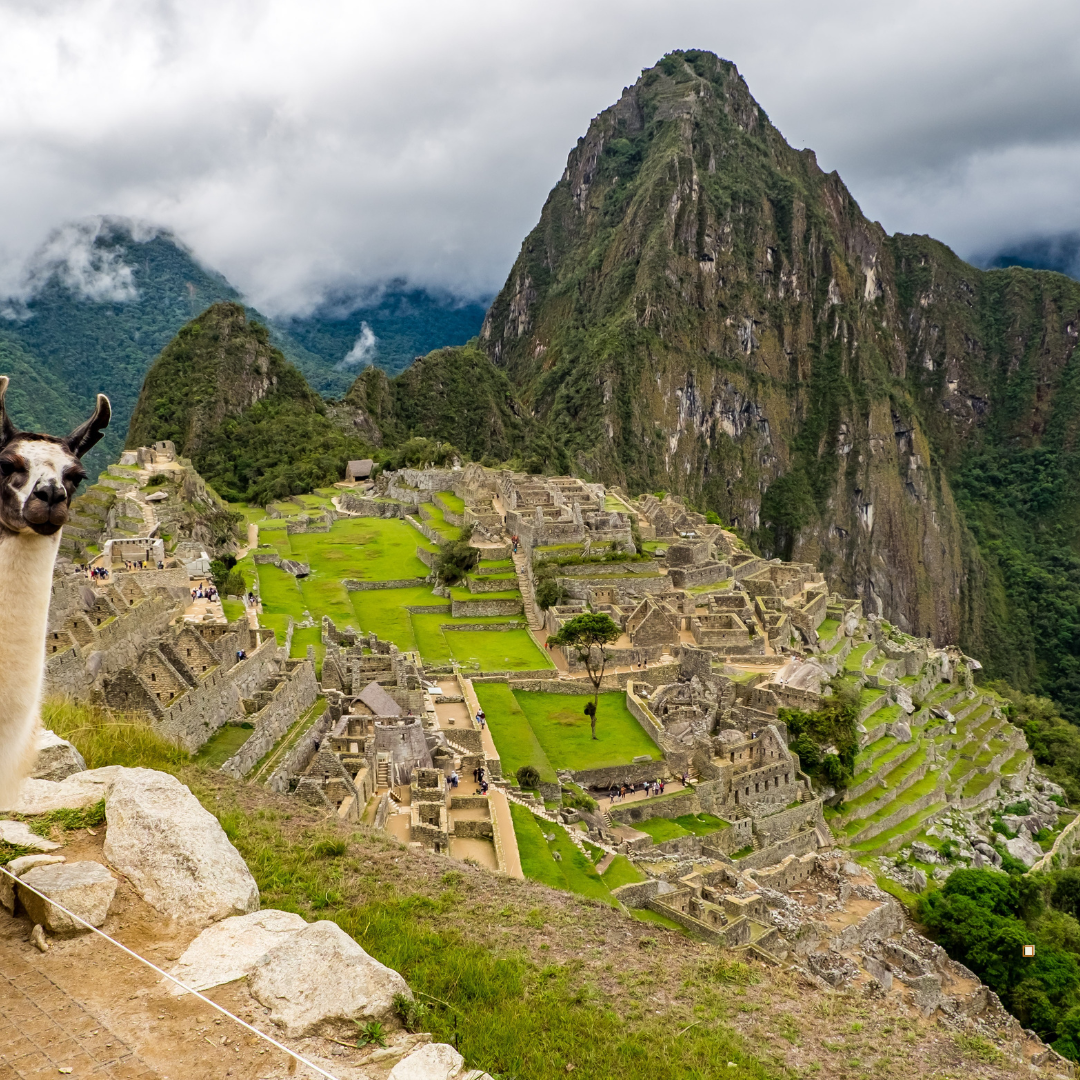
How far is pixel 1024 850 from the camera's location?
29109mm

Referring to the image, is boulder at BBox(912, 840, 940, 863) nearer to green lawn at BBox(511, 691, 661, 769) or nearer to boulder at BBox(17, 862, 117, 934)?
green lawn at BBox(511, 691, 661, 769)

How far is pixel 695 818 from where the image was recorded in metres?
22.3

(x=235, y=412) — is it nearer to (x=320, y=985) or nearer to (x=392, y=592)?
(x=392, y=592)

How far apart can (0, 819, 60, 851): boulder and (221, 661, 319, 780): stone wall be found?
5.73 metres

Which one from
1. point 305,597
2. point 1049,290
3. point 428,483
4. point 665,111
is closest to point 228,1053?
point 305,597

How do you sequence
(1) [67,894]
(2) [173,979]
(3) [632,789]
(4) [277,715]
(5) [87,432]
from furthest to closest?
(3) [632,789], (4) [277,715], (1) [67,894], (2) [173,979], (5) [87,432]

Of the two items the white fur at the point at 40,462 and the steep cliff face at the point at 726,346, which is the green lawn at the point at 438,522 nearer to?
the white fur at the point at 40,462

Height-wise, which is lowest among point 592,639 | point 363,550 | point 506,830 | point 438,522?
point 506,830

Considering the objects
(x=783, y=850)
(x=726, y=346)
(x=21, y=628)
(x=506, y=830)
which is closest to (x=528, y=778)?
(x=506, y=830)

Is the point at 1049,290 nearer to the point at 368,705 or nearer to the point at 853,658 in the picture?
the point at 853,658

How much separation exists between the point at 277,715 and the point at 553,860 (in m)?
5.26

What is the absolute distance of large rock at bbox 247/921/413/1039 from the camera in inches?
177

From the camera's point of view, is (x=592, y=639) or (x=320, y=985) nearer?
(x=320, y=985)

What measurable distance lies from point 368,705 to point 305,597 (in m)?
14.2
